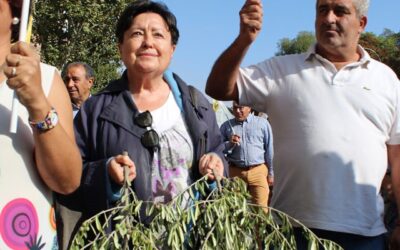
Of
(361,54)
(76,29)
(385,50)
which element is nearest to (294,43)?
(385,50)

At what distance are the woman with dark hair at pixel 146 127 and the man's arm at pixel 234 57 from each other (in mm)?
167

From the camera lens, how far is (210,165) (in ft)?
8.17

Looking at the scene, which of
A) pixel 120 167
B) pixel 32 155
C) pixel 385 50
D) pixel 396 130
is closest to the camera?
pixel 32 155

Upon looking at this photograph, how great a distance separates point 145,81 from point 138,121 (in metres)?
A: 0.25

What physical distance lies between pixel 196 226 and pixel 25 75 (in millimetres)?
799

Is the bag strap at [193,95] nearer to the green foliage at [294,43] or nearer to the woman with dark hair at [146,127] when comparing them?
the woman with dark hair at [146,127]

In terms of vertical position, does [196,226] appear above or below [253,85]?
below

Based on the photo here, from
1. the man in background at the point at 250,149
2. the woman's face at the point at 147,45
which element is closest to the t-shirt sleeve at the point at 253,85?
the woman's face at the point at 147,45

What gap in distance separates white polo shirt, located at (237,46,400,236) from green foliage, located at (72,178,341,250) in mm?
652

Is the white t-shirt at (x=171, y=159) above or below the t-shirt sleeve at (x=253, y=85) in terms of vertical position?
below

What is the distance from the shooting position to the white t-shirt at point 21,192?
188 centimetres

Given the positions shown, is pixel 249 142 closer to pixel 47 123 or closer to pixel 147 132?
pixel 147 132

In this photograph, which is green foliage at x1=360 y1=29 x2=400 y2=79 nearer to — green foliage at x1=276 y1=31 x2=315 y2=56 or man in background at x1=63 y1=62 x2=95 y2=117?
man in background at x1=63 y1=62 x2=95 y2=117

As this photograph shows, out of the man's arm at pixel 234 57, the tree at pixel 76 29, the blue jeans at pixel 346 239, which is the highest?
the tree at pixel 76 29
